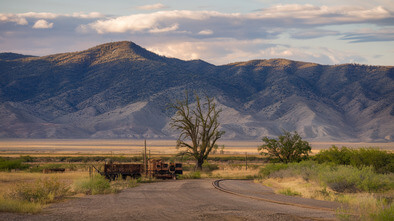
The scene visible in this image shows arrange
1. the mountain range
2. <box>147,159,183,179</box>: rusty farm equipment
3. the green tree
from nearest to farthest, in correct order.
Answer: <box>147,159,183,179</box>: rusty farm equipment < the green tree < the mountain range

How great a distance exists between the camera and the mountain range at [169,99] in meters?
150

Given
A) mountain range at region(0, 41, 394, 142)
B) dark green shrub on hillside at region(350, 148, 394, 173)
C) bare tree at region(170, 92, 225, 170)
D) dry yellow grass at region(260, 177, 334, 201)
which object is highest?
mountain range at region(0, 41, 394, 142)

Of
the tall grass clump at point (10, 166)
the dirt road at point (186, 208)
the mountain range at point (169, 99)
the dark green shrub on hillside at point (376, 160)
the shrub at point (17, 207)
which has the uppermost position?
the mountain range at point (169, 99)

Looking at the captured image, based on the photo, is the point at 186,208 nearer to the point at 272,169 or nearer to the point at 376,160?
the point at 376,160

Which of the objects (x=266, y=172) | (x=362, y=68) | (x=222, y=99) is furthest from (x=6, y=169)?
(x=362, y=68)

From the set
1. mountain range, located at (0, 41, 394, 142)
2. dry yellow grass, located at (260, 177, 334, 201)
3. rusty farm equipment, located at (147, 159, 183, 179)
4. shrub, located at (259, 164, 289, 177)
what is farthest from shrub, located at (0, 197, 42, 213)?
mountain range, located at (0, 41, 394, 142)

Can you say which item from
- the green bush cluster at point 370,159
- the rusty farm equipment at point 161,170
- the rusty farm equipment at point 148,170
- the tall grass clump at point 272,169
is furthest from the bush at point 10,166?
the green bush cluster at point 370,159

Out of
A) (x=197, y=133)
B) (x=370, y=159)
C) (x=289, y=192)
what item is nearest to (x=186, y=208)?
(x=289, y=192)

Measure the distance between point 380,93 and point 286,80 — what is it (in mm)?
30710

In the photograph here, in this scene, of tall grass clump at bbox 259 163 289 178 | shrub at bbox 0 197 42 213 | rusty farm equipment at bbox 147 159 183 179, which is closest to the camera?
shrub at bbox 0 197 42 213

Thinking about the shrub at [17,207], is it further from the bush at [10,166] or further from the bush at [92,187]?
the bush at [10,166]

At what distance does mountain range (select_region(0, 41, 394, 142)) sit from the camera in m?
150

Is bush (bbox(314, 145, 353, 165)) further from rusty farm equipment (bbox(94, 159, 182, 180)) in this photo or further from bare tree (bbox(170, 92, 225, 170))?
bare tree (bbox(170, 92, 225, 170))

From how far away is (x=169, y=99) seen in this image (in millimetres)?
154125
